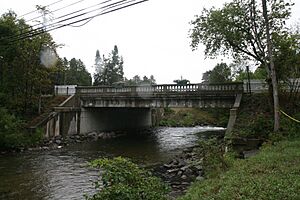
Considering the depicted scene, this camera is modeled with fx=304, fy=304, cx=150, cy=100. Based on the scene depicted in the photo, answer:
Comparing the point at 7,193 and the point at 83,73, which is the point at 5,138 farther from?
the point at 83,73

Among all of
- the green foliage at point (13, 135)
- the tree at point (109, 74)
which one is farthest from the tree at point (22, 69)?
the tree at point (109, 74)

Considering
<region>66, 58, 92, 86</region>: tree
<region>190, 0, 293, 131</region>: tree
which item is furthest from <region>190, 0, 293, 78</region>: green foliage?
<region>66, 58, 92, 86</region>: tree

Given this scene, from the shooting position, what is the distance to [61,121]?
30.4m

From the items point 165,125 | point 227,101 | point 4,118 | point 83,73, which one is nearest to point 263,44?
point 227,101

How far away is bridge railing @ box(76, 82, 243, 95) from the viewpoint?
24.9 m

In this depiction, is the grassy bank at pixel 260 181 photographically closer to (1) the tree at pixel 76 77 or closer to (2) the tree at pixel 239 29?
(2) the tree at pixel 239 29

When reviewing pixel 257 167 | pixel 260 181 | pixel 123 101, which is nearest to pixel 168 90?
pixel 123 101

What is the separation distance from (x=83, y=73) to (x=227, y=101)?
4584 cm

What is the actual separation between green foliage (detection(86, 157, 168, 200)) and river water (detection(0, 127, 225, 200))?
20.4 ft

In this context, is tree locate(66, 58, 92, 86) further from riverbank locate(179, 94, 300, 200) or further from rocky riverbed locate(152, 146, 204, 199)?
rocky riverbed locate(152, 146, 204, 199)

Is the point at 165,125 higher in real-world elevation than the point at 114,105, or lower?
lower

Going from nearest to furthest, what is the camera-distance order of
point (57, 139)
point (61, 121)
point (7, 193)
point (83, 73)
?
1. point (7, 193)
2. point (57, 139)
3. point (61, 121)
4. point (83, 73)

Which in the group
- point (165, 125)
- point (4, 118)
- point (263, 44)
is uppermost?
point (263, 44)

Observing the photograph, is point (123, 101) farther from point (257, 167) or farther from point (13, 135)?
point (257, 167)
